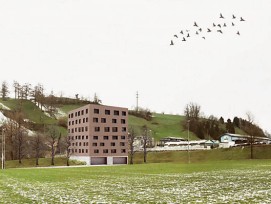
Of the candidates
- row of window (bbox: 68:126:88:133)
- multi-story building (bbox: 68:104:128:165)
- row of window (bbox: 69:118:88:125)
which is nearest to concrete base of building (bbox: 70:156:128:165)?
multi-story building (bbox: 68:104:128:165)

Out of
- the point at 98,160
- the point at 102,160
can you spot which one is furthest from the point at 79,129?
the point at 102,160

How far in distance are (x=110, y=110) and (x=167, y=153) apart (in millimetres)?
27739

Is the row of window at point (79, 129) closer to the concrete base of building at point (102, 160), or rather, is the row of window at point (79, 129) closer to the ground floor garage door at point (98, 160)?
the concrete base of building at point (102, 160)

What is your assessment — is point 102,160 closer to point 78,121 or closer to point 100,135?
point 100,135

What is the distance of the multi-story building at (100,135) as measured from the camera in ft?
436

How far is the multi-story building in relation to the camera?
132875 millimetres

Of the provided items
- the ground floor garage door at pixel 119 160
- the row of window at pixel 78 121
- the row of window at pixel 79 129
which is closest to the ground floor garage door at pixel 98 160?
the ground floor garage door at pixel 119 160

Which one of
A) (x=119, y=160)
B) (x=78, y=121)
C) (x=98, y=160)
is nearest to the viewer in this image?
(x=98, y=160)

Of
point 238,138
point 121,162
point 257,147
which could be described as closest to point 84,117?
point 121,162

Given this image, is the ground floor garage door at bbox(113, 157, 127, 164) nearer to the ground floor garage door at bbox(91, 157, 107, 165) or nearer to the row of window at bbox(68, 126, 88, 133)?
the ground floor garage door at bbox(91, 157, 107, 165)

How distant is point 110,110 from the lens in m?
140

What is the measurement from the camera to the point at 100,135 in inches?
5320

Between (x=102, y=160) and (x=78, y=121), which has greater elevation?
(x=78, y=121)

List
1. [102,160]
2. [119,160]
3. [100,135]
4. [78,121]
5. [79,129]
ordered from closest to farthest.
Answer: [102,160] → [100,135] → [119,160] → [79,129] → [78,121]
